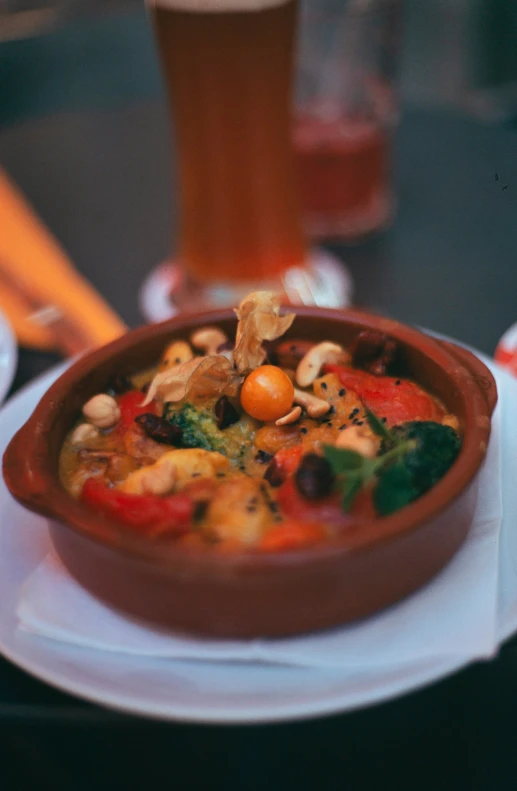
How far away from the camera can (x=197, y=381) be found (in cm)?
125

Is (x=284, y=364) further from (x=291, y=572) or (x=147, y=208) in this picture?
(x=147, y=208)

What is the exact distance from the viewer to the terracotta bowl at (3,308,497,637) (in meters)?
0.92

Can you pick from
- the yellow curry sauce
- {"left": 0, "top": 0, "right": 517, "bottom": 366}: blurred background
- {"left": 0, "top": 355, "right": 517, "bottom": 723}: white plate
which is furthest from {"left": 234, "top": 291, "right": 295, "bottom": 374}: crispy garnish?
{"left": 0, "top": 0, "right": 517, "bottom": 366}: blurred background

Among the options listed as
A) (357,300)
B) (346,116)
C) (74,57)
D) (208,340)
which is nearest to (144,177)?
(346,116)

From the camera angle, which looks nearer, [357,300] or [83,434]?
[83,434]

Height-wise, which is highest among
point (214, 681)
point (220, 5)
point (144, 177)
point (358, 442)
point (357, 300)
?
point (220, 5)

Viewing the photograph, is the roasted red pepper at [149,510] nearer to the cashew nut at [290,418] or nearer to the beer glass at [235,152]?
the cashew nut at [290,418]

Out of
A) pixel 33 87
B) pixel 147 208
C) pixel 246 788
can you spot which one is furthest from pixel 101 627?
pixel 33 87

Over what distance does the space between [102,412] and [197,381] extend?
0.49ft

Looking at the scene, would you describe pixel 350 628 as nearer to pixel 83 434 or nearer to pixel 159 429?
pixel 159 429

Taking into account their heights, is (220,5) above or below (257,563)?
above

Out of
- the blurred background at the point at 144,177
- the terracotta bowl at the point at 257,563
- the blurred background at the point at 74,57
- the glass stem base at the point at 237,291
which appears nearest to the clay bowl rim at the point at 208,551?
the terracotta bowl at the point at 257,563

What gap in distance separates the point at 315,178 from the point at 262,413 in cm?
129

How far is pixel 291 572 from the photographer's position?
36.3 inches
